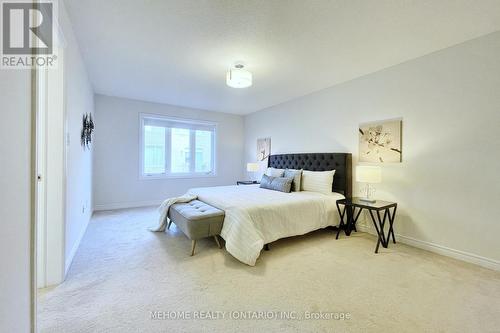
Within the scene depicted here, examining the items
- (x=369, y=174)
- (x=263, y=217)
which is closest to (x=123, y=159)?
(x=263, y=217)

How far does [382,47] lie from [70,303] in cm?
398

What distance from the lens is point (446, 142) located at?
8.52 ft

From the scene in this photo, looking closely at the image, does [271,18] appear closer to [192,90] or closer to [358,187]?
[192,90]

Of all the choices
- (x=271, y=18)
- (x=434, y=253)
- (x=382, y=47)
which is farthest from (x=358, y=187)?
(x=271, y=18)

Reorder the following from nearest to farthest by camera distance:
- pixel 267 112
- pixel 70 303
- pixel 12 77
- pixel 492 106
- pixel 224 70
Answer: pixel 12 77 < pixel 70 303 < pixel 492 106 < pixel 224 70 < pixel 267 112

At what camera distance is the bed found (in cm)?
237

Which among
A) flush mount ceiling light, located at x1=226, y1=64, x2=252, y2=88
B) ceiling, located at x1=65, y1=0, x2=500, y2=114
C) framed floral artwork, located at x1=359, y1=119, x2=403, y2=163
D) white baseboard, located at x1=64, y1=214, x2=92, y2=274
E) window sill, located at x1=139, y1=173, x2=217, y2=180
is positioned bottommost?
white baseboard, located at x1=64, y1=214, x2=92, y2=274

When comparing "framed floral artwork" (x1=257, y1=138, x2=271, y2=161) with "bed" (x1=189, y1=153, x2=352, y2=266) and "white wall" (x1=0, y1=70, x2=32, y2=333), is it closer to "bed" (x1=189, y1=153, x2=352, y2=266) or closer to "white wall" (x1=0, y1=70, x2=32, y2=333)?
"bed" (x1=189, y1=153, x2=352, y2=266)

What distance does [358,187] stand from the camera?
3.51 metres

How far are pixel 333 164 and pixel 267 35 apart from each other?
2308 millimetres

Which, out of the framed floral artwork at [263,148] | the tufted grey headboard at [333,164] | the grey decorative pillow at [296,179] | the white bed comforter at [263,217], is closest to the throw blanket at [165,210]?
the white bed comforter at [263,217]

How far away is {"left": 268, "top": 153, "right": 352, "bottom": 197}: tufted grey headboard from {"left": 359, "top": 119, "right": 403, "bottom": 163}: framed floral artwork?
264 millimetres

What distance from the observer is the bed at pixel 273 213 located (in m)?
2.37

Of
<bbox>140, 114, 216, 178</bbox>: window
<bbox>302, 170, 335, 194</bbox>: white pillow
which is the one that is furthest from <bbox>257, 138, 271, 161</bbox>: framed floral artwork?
<bbox>302, 170, 335, 194</bbox>: white pillow
